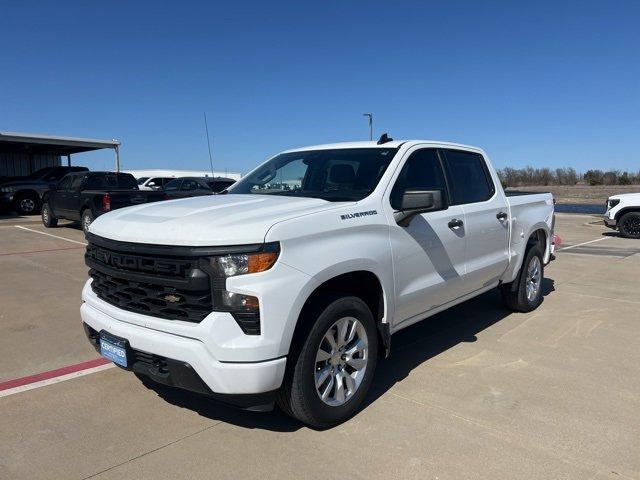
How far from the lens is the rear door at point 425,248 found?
390 cm

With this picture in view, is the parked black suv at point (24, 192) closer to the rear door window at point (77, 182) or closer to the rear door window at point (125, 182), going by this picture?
the rear door window at point (77, 182)

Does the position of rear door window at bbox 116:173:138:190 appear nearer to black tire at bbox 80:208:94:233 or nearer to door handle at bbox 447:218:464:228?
black tire at bbox 80:208:94:233

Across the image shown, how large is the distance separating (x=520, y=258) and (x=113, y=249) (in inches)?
172

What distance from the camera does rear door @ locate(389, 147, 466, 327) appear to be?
12.8 ft

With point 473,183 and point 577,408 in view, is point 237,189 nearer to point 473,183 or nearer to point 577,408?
point 473,183

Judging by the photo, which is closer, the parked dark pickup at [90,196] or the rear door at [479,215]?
the rear door at [479,215]

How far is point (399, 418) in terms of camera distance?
139 inches

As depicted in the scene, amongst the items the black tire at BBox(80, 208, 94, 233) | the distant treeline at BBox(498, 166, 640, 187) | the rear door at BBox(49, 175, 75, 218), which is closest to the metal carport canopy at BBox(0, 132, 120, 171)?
the rear door at BBox(49, 175, 75, 218)

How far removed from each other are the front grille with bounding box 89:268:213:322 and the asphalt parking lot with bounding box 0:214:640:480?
0.81 meters

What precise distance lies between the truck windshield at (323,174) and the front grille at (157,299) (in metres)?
1.32

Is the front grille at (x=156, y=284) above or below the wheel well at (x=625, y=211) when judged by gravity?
above

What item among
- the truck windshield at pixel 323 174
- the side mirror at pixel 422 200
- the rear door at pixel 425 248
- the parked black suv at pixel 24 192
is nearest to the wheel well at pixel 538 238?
the rear door at pixel 425 248

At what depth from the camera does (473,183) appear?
5.21 metres

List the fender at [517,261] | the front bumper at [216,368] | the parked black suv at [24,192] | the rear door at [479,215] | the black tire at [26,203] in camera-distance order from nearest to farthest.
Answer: the front bumper at [216,368]
the rear door at [479,215]
the fender at [517,261]
the parked black suv at [24,192]
the black tire at [26,203]
